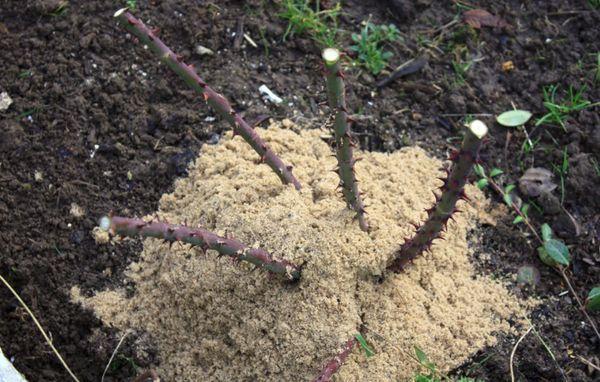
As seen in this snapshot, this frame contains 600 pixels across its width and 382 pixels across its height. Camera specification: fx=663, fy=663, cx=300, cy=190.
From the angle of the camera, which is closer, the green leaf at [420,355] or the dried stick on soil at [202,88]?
the dried stick on soil at [202,88]

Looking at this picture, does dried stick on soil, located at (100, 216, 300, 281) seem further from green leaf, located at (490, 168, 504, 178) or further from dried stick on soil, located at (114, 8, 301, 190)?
green leaf, located at (490, 168, 504, 178)

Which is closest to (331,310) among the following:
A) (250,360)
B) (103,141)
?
(250,360)

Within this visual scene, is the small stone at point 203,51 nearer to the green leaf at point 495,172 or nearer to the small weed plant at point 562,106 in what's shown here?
the green leaf at point 495,172

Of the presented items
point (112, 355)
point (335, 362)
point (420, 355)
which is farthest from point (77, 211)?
point (420, 355)

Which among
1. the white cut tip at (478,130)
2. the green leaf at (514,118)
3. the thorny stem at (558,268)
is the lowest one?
the thorny stem at (558,268)

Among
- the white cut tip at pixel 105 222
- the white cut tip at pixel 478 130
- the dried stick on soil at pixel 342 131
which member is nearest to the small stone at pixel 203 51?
the dried stick on soil at pixel 342 131

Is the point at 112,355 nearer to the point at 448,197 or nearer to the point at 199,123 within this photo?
the point at 199,123

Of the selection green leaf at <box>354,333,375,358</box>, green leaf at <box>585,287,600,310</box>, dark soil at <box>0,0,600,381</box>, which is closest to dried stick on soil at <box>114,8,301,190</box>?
dark soil at <box>0,0,600,381</box>
